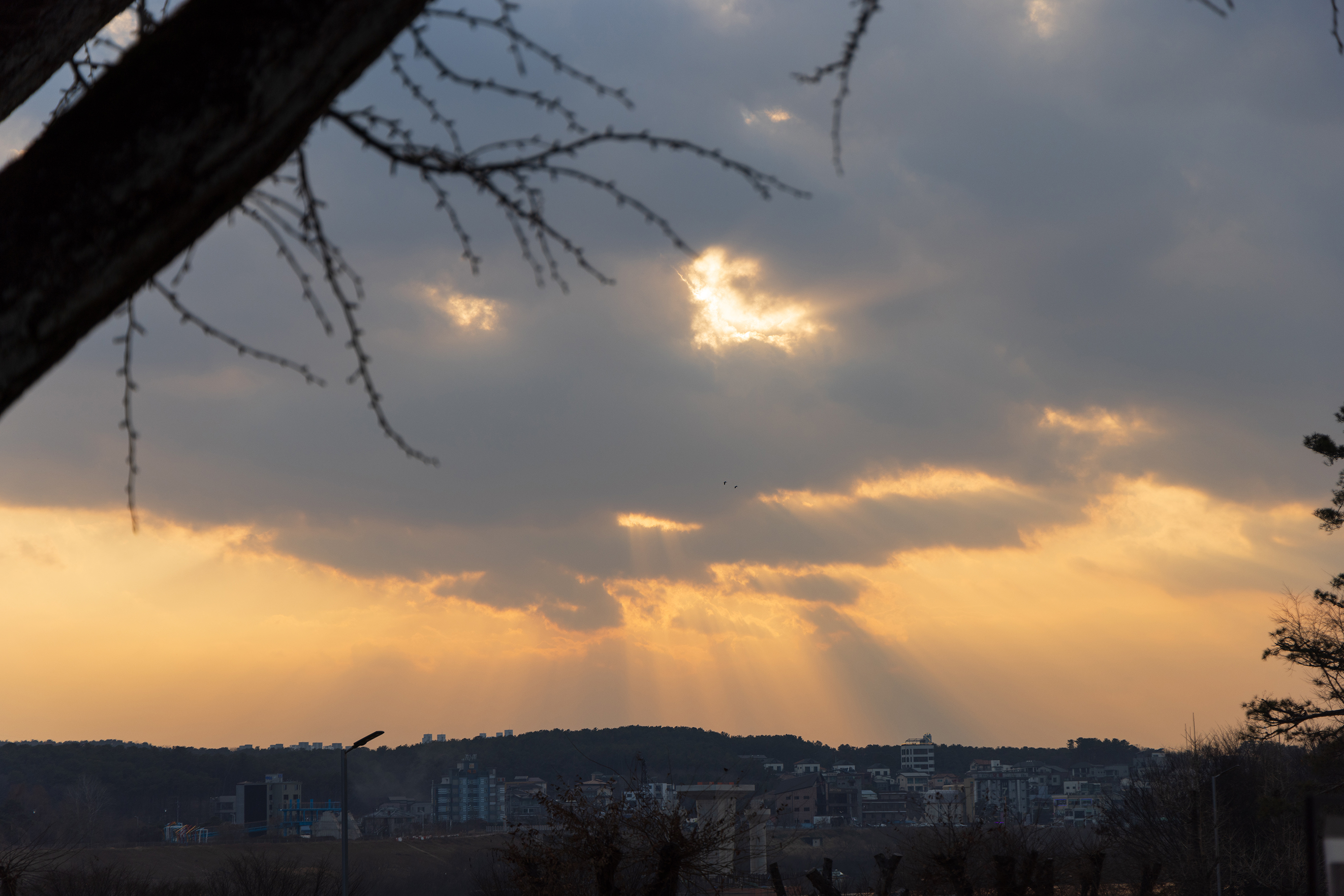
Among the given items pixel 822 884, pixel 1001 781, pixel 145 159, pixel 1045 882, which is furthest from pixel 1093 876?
pixel 1001 781

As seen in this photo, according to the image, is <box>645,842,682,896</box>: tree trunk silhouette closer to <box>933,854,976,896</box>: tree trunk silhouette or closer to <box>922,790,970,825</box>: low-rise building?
<box>933,854,976,896</box>: tree trunk silhouette

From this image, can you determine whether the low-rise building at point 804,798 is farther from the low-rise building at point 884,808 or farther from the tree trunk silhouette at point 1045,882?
the tree trunk silhouette at point 1045,882

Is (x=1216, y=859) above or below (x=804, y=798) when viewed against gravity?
above

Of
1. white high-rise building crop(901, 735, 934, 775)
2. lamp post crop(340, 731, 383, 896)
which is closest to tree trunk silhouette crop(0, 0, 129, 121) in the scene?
lamp post crop(340, 731, 383, 896)

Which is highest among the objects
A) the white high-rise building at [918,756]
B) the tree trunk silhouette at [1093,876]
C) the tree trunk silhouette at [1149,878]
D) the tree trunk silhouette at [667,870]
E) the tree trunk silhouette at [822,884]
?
the tree trunk silhouette at [667,870]

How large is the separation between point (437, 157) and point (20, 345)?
1.69 metres

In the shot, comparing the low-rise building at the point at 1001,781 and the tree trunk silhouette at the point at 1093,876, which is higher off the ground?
the tree trunk silhouette at the point at 1093,876

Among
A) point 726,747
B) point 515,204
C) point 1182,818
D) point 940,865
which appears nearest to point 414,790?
point 726,747

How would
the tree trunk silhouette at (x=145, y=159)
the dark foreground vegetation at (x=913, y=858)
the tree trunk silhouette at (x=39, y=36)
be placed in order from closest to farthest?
the tree trunk silhouette at (x=145, y=159) < the tree trunk silhouette at (x=39, y=36) < the dark foreground vegetation at (x=913, y=858)

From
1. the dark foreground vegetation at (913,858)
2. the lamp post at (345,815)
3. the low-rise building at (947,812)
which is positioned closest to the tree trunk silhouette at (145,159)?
the dark foreground vegetation at (913,858)

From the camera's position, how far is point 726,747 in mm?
126500

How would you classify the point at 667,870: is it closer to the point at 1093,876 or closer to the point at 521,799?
the point at 1093,876

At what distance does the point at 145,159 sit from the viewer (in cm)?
156

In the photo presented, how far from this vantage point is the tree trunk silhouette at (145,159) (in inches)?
60.8
